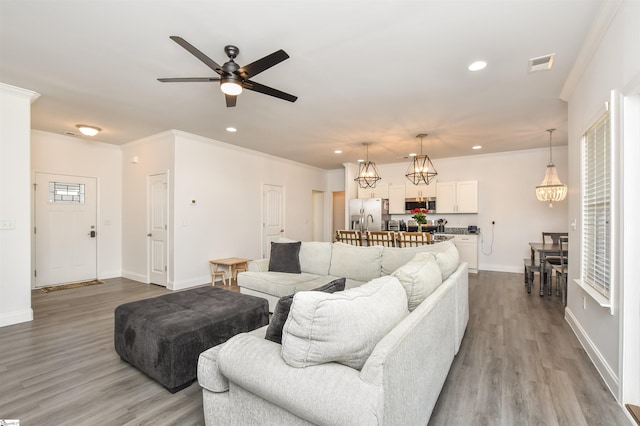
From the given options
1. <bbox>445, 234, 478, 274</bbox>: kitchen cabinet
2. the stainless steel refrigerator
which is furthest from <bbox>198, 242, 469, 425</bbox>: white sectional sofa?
the stainless steel refrigerator

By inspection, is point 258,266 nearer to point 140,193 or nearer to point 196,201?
point 196,201

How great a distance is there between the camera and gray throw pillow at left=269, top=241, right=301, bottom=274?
163 inches

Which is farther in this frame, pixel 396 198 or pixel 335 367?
pixel 396 198

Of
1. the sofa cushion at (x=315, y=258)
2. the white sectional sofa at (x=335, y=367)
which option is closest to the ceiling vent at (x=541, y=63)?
the white sectional sofa at (x=335, y=367)

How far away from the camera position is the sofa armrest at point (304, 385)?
109 cm

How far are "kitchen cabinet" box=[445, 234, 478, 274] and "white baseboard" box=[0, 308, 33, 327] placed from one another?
23.3 ft

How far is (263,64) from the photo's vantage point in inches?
92.7

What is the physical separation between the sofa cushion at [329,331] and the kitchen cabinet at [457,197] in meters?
6.45

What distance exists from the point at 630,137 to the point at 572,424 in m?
1.87

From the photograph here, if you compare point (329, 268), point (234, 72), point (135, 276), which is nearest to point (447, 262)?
point (329, 268)

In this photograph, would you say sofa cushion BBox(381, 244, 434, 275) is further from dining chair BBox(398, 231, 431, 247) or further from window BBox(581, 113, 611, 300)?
window BBox(581, 113, 611, 300)

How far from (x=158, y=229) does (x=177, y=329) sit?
371 cm

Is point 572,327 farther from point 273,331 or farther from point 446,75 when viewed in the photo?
point 273,331

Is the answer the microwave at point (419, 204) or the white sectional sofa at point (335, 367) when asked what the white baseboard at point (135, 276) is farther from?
the microwave at point (419, 204)
